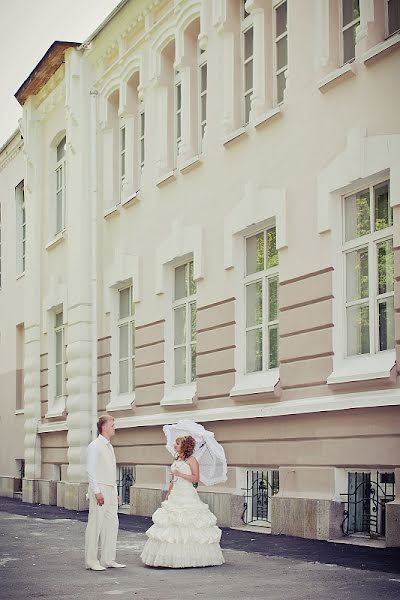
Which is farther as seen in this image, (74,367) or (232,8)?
(74,367)

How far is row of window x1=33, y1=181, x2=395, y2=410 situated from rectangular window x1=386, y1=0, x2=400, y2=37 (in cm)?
186

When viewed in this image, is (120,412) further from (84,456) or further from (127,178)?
(127,178)

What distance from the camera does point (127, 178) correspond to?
76.4ft

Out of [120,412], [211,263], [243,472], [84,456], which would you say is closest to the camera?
[243,472]

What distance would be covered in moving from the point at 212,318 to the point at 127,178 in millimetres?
5322

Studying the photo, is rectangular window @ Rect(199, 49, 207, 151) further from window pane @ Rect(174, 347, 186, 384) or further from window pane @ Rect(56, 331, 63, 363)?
window pane @ Rect(56, 331, 63, 363)

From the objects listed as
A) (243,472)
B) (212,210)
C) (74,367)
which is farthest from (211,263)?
(74,367)

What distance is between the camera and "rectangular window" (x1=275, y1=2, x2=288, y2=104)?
17406mm

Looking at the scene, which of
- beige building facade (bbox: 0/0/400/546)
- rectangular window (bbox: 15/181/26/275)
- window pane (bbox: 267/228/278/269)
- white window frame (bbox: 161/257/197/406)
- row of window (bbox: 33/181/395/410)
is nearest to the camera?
row of window (bbox: 33/181/395/410)

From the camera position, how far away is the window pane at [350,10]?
51.1ft

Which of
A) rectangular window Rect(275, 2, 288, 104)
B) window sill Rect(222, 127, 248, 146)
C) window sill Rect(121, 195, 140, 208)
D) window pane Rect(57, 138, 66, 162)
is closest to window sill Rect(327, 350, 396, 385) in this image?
rectangular window Rect(275, 2, 288, 104)

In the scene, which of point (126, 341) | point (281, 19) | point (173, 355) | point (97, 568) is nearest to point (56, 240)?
point (126, 341)

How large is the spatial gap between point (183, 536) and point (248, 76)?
848 centimetres

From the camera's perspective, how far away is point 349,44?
15.7m
